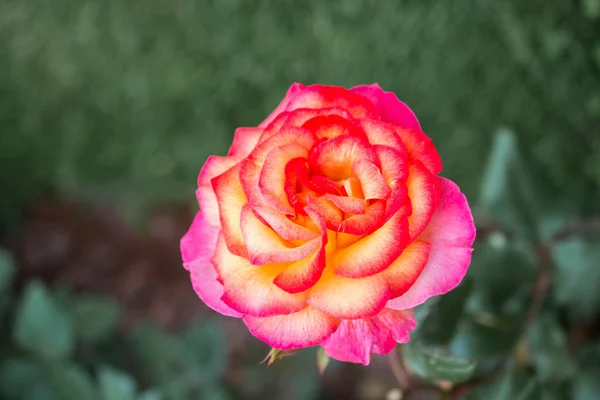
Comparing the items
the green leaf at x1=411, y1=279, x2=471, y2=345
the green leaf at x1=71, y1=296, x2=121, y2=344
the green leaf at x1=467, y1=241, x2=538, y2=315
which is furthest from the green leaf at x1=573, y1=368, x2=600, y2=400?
the green leaf at x1=71, y1=296, x2=121, y2=344

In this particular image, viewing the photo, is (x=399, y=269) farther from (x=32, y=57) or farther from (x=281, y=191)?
(x=32, y=57)

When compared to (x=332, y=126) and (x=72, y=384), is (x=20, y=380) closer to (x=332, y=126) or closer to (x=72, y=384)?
(x=72, y=384)

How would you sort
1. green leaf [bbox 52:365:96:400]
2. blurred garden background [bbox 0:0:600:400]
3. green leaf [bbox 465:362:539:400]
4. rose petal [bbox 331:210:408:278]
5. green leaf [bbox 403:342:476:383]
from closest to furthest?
rose petal [bbox 331:210:408:278]
green leaf [bbox 403:342:476:383]
green leaf [bbox 465:362:539:400]
blurred garden background [bbox 0:0:600:400]
green leaf [bbox 52:365:96:400]

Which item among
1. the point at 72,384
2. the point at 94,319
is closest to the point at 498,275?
the point at 72,384

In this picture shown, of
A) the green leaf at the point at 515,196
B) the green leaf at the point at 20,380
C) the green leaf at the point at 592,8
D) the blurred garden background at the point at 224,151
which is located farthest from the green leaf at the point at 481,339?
the green leaf at the point at 20,380

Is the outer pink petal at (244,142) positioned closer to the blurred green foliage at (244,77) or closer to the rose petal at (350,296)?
the rose petal at (350,296)

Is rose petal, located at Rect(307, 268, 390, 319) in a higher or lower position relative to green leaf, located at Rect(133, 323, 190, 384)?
higher

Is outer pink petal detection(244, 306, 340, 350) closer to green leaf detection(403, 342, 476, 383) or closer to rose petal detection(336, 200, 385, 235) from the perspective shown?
rose petal detection(336, 200, 385, 235)
